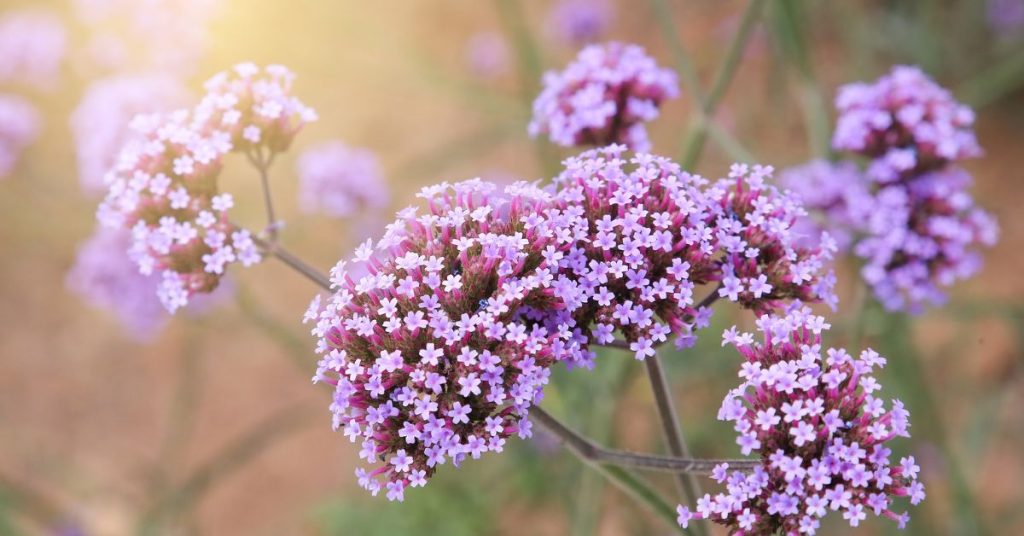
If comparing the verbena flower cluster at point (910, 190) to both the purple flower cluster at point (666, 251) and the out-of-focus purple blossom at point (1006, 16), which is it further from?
the out-of-focus purple blossom at point (1006, 16)

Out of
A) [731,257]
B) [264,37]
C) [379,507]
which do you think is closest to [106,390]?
[264,37]

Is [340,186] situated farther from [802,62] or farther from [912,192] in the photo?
[912,192]

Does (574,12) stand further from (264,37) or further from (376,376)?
(376,376)

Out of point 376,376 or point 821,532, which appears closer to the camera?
point 376,376

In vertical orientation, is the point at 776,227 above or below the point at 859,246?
below

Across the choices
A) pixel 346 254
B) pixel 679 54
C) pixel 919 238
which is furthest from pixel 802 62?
pixel 346 254
